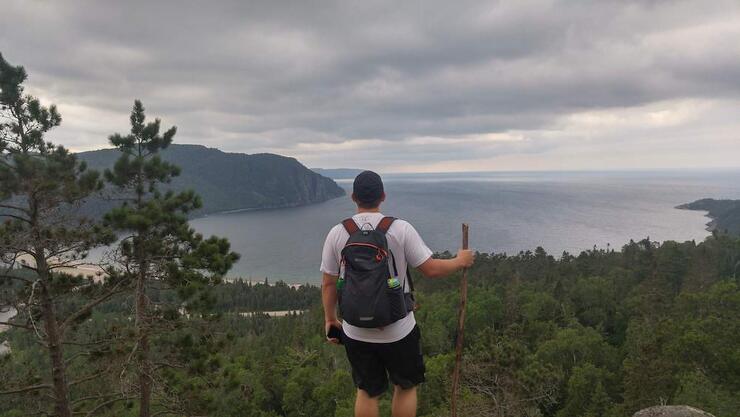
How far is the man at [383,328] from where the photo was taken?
3.93m

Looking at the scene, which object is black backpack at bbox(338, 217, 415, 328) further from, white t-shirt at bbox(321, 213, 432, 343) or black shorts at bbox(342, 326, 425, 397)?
black shorts at bbox(342, 326, 425, 397)

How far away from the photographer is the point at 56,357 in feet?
35.0

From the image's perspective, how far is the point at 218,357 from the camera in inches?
568

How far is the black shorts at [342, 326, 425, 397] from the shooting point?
405cm

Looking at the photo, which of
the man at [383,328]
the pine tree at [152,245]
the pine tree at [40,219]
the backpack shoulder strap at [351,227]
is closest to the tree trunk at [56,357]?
the pine tree at [40,219]

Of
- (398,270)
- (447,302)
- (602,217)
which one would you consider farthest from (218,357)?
(602,217)

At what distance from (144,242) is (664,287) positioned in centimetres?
6142

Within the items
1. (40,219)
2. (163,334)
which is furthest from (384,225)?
(163,334)

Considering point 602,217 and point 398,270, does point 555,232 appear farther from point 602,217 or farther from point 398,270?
point 398,270

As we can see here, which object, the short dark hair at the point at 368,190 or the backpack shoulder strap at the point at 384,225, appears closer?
the backpack shoulder strap at the point at 384,225

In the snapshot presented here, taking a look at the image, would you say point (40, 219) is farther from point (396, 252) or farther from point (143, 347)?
point (396, 252)

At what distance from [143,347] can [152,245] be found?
3.04m

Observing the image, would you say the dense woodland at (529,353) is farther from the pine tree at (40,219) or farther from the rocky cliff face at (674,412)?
the rocky cliff face at (674,412)

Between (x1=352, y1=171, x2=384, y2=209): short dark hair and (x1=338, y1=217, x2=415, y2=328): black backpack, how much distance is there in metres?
0.37
